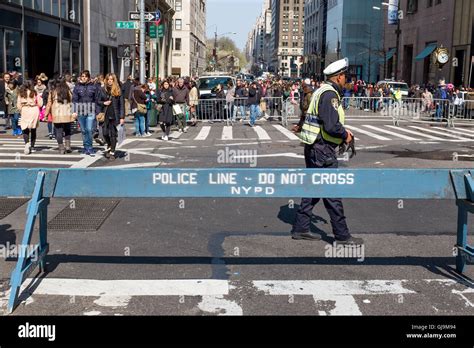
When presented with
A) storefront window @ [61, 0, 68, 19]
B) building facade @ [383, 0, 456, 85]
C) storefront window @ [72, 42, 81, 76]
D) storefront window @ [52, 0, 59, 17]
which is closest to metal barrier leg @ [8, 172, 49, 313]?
storefront window @ [52, 0, 59, 17]

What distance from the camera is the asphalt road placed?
500cm

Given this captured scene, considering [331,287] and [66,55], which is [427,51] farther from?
[331,287]

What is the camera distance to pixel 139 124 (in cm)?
1889

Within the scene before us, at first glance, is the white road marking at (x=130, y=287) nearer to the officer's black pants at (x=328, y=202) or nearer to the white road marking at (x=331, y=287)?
the white road marking at (x=331, y=287)

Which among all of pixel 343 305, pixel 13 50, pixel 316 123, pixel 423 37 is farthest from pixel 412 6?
pixel 343 305

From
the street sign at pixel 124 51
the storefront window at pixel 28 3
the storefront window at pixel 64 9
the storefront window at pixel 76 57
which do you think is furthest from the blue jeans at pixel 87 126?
the storefront window at pixel 76 57

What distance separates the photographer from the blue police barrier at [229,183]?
5.48m

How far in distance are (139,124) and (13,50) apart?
25.1 feet

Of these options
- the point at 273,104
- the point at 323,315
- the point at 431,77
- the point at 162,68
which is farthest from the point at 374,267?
the point at 162,68

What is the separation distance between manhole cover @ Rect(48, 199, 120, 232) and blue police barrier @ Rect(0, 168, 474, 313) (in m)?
2.08

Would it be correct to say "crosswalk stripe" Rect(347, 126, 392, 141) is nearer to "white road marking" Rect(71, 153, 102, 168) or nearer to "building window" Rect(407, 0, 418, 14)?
"white road marking" Rect(71, 153, 102, 168)

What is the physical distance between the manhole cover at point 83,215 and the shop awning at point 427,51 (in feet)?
144
